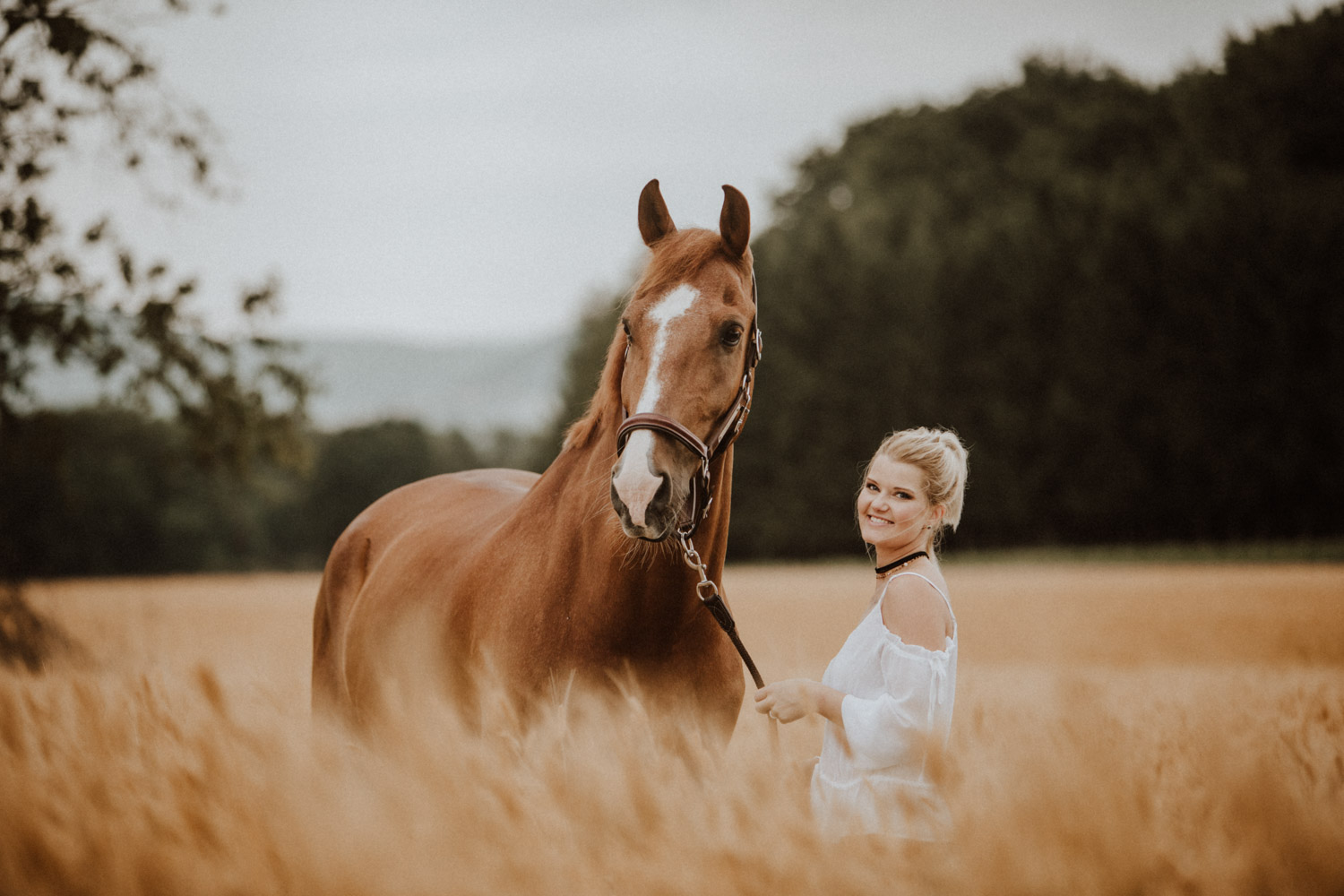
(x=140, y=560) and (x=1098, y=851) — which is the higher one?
(x=1098, y=851)

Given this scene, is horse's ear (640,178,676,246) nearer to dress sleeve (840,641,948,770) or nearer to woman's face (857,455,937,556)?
woman's face (857,455,937,556)

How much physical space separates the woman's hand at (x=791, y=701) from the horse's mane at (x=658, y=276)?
123cm

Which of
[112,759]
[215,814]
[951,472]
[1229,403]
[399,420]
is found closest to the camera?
[215,814]

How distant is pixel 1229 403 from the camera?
21.3 meters

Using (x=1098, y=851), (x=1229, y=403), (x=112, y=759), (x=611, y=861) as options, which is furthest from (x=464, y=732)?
(x=1229, y=403)

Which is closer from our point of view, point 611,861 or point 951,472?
point 611,861

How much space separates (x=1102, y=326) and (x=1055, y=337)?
152 cm

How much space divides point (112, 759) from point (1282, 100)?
30828 mm

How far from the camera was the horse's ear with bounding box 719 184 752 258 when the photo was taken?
328 centimetres

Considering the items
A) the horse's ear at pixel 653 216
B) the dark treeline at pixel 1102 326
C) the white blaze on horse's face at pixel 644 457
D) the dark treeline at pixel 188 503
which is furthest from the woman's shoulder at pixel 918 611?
the dark treeline at pixel 188 503

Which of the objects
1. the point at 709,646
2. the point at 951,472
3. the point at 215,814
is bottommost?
the point at 709,646

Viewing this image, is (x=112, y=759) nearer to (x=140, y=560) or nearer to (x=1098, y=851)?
(x=1098, y=851)

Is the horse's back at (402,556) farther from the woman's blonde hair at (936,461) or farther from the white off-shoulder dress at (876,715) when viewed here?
the woman's blonde hair at (936,461)

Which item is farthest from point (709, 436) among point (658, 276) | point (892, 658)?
point (892, 658)
